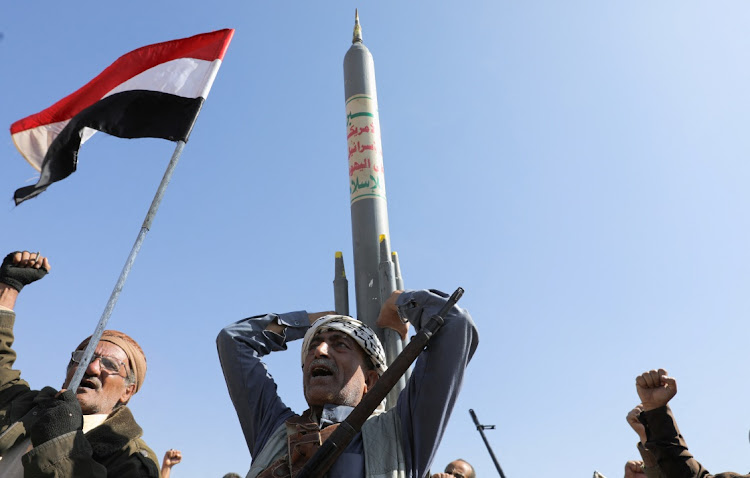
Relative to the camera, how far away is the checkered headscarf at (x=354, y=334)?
376 cm

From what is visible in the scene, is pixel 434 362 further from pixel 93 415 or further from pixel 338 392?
pixel 93 415

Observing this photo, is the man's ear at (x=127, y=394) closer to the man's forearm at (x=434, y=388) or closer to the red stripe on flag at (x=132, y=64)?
the man's forearm at (x=434, y=388)

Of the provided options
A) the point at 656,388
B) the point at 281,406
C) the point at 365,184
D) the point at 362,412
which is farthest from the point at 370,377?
the point at 365,184

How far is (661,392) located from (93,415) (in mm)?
2951

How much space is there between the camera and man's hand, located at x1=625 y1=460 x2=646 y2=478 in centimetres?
583

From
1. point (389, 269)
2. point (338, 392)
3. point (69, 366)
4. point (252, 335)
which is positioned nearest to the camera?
point (338, 392)

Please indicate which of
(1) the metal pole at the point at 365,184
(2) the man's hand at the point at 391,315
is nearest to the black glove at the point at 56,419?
(2) the man's hand at the point at 391,315

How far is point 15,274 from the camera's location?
3.65 m

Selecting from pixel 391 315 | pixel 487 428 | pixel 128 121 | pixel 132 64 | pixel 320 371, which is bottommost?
pixel 320 371

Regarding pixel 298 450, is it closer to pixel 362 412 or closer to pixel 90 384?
pixel 362 412

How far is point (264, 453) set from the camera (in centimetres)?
344

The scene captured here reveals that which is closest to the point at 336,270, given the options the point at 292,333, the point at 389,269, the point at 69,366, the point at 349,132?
the point at 389,269

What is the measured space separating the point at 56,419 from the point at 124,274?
95 cm

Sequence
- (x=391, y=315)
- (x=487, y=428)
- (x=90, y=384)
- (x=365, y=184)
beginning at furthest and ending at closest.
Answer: (x=487, y=428) < (x=365, y=184) < (x=391, y=315) < (x=90, y=384)
